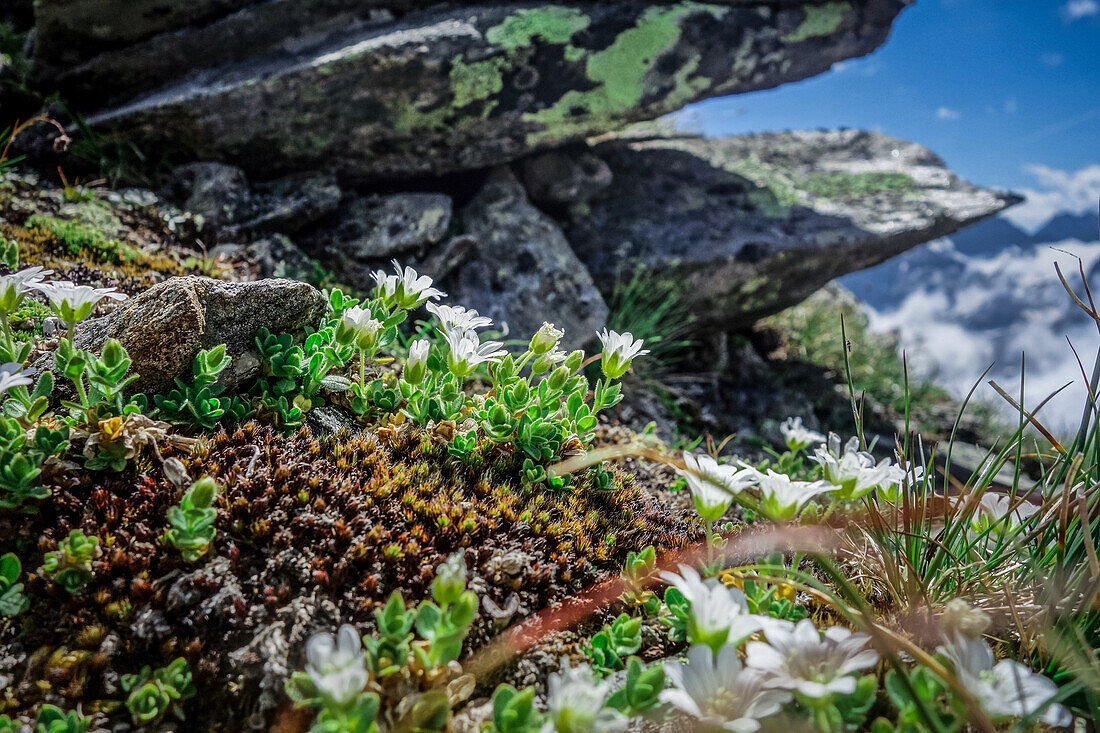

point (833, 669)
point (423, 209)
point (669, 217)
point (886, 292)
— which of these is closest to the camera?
point (833, 669)

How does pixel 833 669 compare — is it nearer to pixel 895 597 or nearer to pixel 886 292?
pixel 895 597

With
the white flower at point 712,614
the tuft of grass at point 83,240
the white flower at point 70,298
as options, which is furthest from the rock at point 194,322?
the white flower at point 712,614

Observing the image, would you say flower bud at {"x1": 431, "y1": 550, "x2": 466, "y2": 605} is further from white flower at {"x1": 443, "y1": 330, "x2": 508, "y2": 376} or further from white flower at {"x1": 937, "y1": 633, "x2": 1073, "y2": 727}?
white flower at {"x1": 937, "y1": 633, "x2": 1073, "y2": 727}

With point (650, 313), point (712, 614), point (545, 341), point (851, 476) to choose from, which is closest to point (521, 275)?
point (650, 313)

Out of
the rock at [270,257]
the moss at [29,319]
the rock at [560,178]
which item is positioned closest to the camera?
the moss at [29,319]

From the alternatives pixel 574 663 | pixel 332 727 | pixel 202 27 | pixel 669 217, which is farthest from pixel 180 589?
pixel 669 217

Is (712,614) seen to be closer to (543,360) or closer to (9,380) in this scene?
(543,360)

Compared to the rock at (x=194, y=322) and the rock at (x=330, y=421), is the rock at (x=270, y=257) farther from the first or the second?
the rock at (x=330, y=421)
